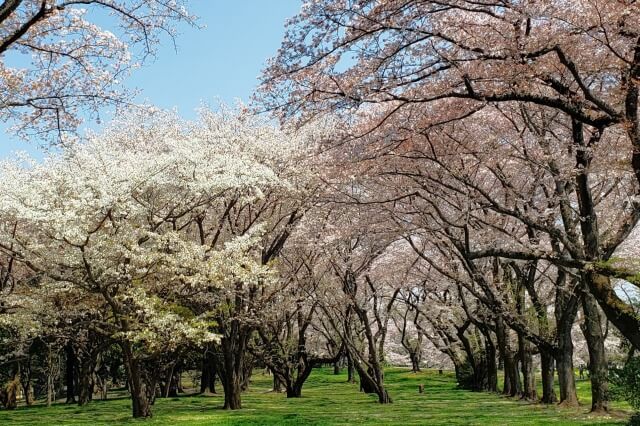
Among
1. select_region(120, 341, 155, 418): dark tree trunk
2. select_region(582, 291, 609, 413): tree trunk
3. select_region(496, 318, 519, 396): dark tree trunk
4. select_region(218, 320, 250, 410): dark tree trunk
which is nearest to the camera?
select_region(582, 291, 609, 413): tree trunk

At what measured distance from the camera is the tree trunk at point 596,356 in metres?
14.7

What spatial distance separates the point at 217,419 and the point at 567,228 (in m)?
11.2

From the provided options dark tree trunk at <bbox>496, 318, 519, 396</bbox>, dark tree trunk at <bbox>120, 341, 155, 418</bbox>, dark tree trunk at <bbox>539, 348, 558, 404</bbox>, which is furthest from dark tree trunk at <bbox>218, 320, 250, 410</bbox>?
dark tree trunk at <bbox>539, 348, 558, 404</bbox>

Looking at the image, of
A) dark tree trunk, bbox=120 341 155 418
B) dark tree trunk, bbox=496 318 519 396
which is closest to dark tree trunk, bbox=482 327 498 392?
dark tree trunk, bbox=496 318 519 396

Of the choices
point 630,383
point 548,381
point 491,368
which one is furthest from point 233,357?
point 491,368

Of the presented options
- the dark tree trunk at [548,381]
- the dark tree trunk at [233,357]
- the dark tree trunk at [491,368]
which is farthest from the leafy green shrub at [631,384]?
the dark tree trunk at [491,368]

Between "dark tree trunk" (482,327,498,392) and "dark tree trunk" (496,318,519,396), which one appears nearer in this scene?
"dark tree trunk" (496,318,519,396)

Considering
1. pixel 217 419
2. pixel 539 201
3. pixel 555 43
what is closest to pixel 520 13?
pixel 555 43

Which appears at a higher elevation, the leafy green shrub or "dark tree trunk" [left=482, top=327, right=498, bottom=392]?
the leafy green shrub

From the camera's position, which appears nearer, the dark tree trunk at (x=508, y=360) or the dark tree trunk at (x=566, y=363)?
the dark tree trunk at (x=566, y=363)

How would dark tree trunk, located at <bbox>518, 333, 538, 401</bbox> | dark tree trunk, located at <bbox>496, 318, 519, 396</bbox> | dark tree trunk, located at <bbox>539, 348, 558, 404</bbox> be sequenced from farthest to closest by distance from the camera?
dark tree trunk, located at <bbox>496, 318, 519, 396</bbox> → dark tree trunk, located at <bbox>518, 333, 538, 401</bbox> → dark tree trunk, located at <bbox>539, 348, 558, 404</bbox>

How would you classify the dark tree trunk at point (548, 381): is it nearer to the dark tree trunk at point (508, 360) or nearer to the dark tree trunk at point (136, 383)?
the dark tree trunk at point (508, 360)

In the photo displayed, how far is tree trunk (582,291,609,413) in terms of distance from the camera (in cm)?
1467

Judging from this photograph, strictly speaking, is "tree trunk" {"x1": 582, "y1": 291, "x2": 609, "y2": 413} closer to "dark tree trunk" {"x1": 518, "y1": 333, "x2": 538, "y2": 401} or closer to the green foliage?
the green foliage
